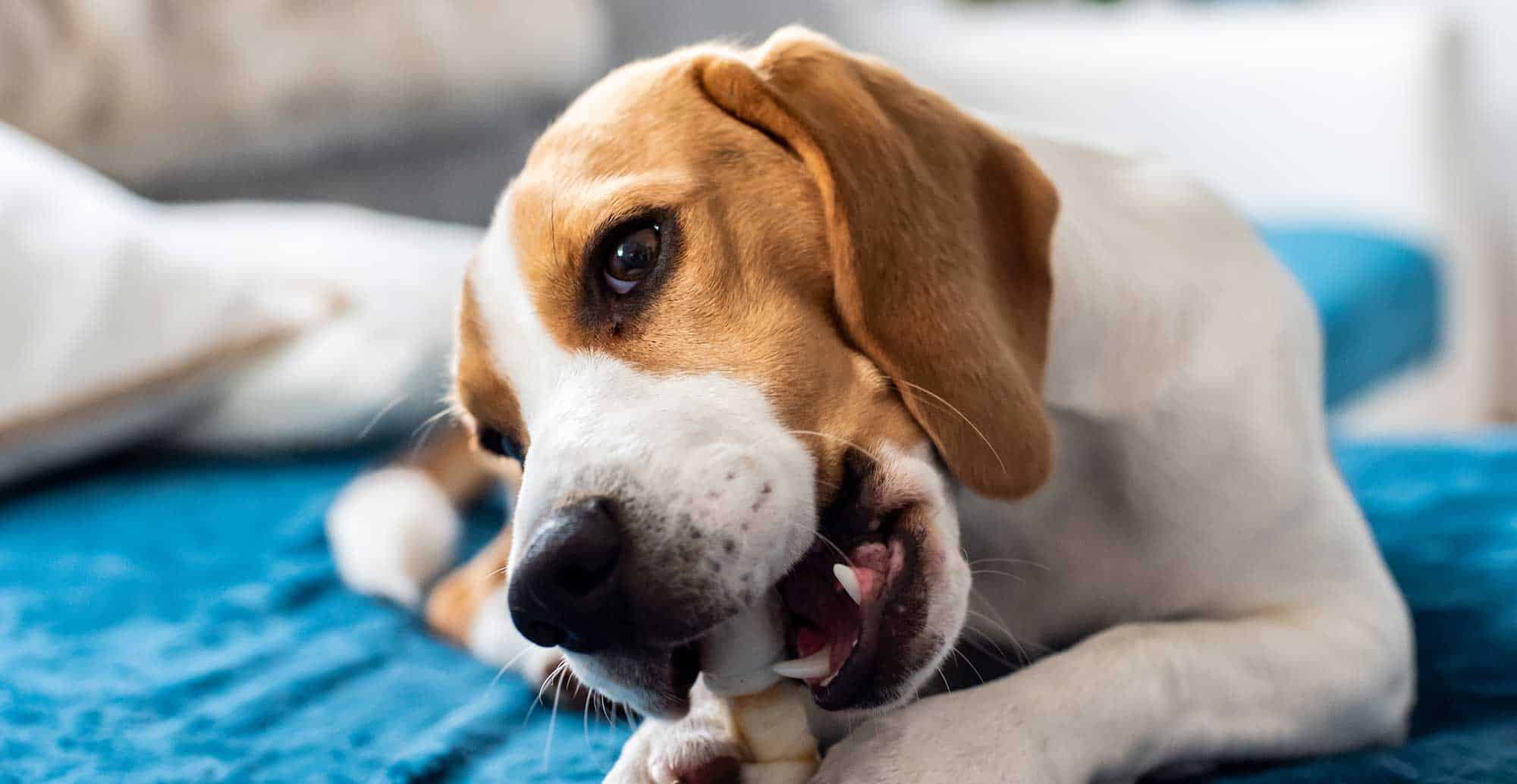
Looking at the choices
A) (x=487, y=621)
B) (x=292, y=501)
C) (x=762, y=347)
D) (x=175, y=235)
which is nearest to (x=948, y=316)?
(x=762, y=347)

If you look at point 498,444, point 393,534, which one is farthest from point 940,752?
point 393,534

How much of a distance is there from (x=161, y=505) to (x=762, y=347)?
58.3 inches

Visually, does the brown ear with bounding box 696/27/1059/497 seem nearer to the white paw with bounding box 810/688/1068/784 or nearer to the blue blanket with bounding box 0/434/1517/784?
the white paw with bounding box 810/688/1068/784

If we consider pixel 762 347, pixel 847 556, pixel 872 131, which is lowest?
pixel 847 556

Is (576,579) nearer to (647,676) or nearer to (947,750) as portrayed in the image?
(647,676)

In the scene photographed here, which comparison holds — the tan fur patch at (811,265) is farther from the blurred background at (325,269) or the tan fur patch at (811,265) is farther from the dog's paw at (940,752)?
the blurred background at (325,269)

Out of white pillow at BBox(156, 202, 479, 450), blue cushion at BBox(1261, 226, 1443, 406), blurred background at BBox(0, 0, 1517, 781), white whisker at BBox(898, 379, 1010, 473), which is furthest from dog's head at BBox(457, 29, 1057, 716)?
blue cushion at BBox(1261, 226, 1443, 406)

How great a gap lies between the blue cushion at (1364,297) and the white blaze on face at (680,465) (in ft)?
7.43

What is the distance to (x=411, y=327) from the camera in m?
2.52

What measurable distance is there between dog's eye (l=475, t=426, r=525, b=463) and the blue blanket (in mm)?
271

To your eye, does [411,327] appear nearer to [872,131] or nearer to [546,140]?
[546,140]

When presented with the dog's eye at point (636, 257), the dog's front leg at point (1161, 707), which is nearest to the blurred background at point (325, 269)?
the dog's front leg at point (1161, 707)

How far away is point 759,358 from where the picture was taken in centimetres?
117

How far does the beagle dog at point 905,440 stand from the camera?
42.7 inches
